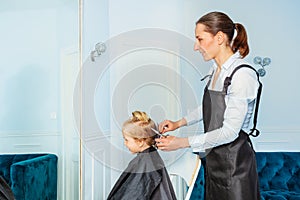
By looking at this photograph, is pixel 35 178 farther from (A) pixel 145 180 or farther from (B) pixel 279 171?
(B) pixel 279 171

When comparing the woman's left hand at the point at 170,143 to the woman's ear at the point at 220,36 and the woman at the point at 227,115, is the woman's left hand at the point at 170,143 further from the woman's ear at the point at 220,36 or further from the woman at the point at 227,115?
the woman's ear at the point at 220,36

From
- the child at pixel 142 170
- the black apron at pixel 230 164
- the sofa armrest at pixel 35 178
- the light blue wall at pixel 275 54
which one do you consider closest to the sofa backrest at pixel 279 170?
the light blue wall at pixel 275 54

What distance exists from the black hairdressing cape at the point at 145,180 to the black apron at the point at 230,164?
230 mm

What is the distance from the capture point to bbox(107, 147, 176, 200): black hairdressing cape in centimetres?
155

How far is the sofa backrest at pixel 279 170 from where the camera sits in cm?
289

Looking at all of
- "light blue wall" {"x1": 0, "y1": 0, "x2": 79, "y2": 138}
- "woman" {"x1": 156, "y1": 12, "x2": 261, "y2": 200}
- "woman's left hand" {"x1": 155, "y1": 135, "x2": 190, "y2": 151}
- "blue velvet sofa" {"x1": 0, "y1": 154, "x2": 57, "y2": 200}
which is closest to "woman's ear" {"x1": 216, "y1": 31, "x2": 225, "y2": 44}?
"woman" {"x1": 156, "y1": 12, "x2": 261, "y2": 200}

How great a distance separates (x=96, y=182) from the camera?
2.49 m

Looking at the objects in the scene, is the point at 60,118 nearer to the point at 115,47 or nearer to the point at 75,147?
the point at 75,147

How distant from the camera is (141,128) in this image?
63.2 inches

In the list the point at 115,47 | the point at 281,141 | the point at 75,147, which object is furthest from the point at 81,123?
the point at 281,141

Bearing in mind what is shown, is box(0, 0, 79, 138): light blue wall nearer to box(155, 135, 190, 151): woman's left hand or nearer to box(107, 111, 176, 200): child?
box(107, 111, 176, 200): child

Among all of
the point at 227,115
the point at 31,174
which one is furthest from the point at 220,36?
the point at 31,174

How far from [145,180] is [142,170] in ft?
0.18

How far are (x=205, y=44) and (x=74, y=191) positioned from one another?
1103mm
